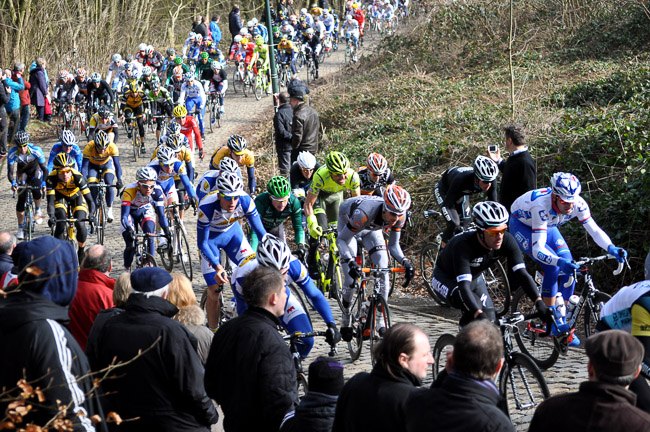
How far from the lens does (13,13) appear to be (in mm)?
31188

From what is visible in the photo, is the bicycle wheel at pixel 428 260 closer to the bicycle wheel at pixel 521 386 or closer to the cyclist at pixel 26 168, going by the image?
the bicycle wheel at pixel 521 386

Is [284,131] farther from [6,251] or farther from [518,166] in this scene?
[6,251]

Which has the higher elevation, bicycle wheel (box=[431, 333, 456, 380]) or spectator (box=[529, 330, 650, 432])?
spectator (box=[529, 330, 650, 432])

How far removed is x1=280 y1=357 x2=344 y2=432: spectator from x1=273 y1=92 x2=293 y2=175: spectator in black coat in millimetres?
11842

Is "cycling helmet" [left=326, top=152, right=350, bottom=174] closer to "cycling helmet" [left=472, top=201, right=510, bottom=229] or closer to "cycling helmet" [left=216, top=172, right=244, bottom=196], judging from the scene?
"cycling helmet" [left=216, top=172, right=244, bottom=196]

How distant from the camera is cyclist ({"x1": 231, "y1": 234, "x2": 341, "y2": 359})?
6.73 metres

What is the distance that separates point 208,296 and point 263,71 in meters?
22.5

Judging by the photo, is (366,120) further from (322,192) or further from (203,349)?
(203,349)

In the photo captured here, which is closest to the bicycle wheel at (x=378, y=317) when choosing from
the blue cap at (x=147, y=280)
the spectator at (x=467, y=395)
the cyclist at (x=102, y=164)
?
the blue cap at (x=147, y=280)

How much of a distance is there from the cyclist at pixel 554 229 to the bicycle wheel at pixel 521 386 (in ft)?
5.72

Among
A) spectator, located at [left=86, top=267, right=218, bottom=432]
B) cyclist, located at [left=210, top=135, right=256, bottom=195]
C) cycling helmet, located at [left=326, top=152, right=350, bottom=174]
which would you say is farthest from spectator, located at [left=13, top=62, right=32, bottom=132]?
spectator, located at [left=86, top=267, right=218, bottom=432]

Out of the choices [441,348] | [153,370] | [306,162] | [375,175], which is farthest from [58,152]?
[153,370]

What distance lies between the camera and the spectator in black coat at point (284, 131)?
16.0m

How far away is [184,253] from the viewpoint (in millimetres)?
14078
